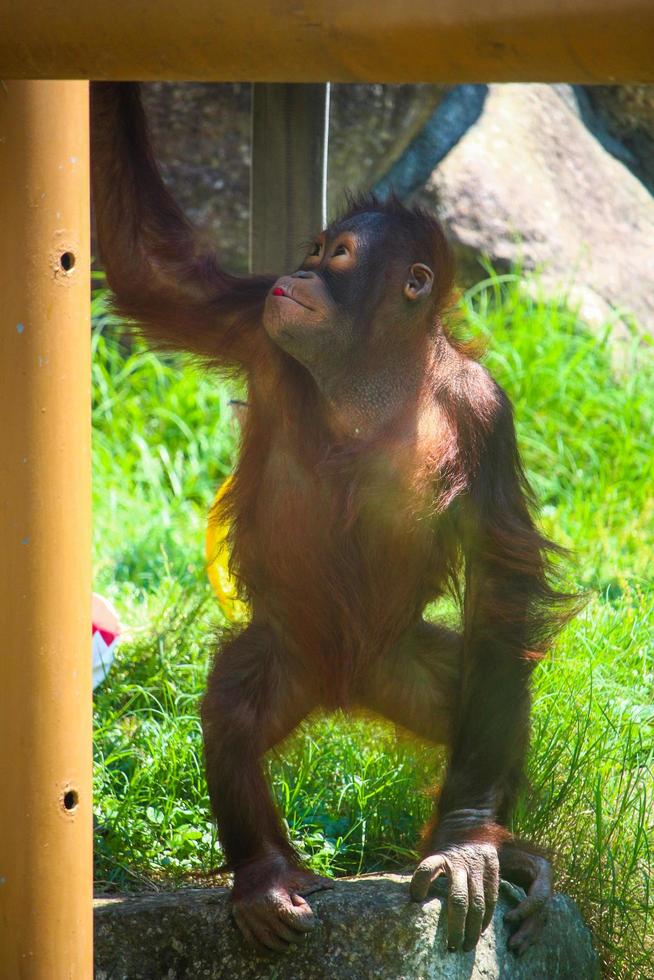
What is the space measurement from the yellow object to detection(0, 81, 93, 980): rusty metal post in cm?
109

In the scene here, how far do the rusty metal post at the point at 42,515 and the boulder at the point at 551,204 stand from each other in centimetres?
435

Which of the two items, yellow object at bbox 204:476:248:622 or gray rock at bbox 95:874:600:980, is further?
yellow object at bbox 204:476:248:622

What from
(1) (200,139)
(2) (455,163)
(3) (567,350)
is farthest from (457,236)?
(1) (200,139)

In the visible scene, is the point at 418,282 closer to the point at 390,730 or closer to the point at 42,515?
the point at 390,730

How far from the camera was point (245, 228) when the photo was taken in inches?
248

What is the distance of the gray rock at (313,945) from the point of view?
246cm

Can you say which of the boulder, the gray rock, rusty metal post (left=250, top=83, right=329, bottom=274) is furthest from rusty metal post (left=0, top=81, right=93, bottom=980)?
the boulder

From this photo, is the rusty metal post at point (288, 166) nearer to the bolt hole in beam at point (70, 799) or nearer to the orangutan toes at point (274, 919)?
the orangutan toes at point (274, 919)

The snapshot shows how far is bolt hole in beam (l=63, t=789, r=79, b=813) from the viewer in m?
1.91

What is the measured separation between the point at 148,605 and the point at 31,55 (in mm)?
2885

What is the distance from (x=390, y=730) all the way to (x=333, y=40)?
6.46ft

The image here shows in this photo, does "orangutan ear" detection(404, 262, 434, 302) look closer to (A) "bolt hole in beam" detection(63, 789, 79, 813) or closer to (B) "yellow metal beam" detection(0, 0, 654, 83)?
(B) "yellow metal beam" detection(0, 0, 654, 83)

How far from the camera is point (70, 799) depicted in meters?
1.91

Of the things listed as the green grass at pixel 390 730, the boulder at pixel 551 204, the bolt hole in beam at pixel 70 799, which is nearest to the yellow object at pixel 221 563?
the green grass at pixel 390 730
